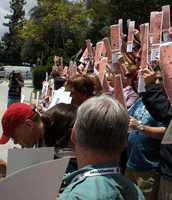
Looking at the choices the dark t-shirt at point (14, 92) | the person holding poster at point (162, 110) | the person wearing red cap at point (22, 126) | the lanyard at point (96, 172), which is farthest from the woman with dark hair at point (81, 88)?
the dark t-shirt at point (14, 92)

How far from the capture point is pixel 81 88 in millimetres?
2799

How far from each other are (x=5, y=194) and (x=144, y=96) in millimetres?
1461

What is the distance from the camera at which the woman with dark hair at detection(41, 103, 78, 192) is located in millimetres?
1829

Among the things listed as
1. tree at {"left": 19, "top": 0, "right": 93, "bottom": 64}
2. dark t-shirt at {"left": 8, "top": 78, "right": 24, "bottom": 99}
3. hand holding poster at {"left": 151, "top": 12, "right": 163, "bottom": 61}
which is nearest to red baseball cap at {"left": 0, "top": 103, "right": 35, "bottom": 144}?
hand holding poster at {"left": 151, "top": 12, "right": 163, "bottom": 61}

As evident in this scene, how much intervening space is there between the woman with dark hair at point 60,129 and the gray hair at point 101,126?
72 cm

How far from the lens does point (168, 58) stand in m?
1.51

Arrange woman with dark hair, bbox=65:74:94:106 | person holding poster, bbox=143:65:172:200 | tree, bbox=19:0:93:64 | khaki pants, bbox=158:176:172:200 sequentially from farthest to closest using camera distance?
tree, bbox=19:0:93:64 → woman with dark hair, bbox=65:74:94:106 → khaki pants, bbox=158:176:172:200 → person holding poster, bbox=143:65:172:200

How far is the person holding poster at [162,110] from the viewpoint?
2057 mm

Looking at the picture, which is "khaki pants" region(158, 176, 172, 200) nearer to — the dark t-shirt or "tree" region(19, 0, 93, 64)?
the dark t-shirt

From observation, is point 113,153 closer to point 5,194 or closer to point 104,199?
point 104,199

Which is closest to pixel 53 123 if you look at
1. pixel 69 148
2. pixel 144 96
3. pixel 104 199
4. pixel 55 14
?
pixel 69 148

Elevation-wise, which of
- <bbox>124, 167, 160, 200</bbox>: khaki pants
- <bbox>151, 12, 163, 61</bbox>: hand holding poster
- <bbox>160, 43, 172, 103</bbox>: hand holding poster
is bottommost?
<bbox>124, 167, 160, 200</bbox>: khaki pants

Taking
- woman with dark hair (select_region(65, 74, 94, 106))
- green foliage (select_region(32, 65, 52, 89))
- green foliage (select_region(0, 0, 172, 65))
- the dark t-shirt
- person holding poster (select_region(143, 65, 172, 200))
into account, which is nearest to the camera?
person holding poster (select_region(143, 65, 172, 200))

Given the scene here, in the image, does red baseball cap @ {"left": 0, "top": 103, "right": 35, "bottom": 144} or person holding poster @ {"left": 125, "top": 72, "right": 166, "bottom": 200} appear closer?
red baseball cap @ {"left": 0, "top": 103, "right": 35, "bottom": 144}
